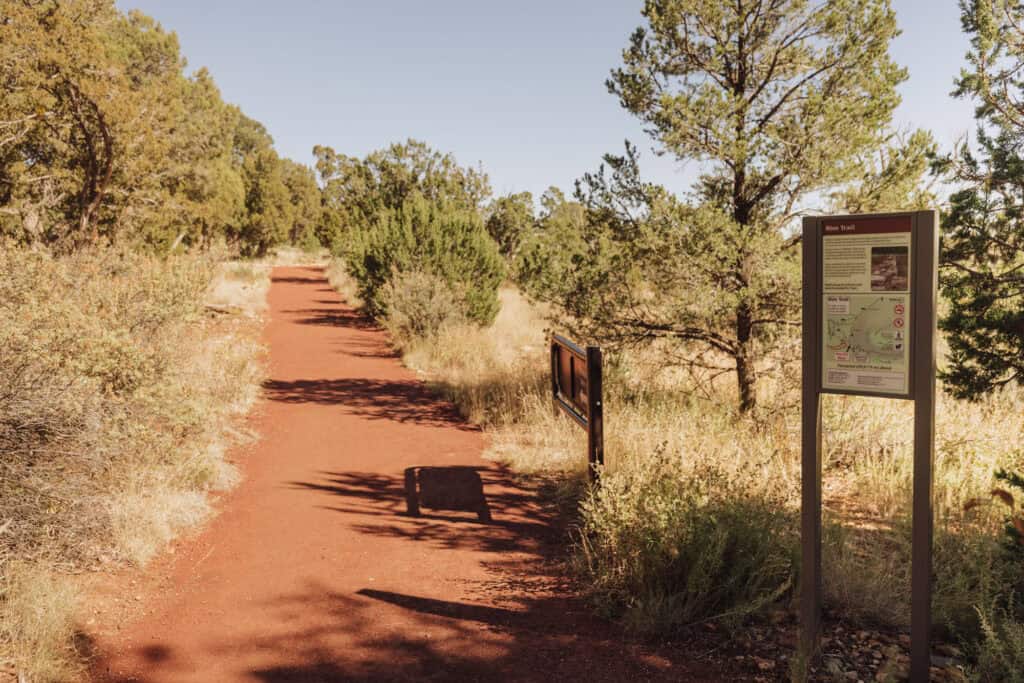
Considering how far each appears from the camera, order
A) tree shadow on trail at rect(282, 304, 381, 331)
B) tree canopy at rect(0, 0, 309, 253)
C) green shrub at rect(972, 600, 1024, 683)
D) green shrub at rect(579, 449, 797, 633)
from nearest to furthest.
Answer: green shrub at rect(972, 600, 1024, 683), green shrub at rect(579, 449, 797, 633), tree canopy at rect(0, 0, 309, 253), tree shadow on trail at rect(282, 304, 381, 331)

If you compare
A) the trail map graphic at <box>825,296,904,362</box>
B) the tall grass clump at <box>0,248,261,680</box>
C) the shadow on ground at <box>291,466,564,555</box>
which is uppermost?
the trail map graphic at <box>825,296,904,362</box>

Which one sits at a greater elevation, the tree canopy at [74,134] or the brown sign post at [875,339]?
the tree canopy at [74,134]

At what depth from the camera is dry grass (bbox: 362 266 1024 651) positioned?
3.94m

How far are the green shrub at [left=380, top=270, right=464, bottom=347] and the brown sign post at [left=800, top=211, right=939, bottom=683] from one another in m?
12.2

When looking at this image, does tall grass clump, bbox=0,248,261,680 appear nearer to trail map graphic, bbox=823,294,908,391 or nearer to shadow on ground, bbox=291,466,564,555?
shadow on ground, bbox=291,466,564,555

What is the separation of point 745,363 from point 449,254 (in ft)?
36.5

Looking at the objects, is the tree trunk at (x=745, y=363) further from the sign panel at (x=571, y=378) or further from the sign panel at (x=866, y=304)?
the sign panel at (x=866, y=304)

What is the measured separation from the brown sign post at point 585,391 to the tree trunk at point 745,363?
7.27 ft

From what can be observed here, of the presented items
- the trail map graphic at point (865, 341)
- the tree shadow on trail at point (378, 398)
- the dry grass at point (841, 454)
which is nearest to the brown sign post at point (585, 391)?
the dry grass at point (841, 454)

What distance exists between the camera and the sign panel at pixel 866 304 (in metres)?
3.07

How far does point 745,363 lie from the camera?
7.35 meters

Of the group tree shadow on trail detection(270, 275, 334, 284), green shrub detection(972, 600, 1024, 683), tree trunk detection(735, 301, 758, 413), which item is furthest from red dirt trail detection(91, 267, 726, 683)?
tree shadow on trail detection(270, 275, 334, 284)

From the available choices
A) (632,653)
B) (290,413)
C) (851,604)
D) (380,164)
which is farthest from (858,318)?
(380,164)

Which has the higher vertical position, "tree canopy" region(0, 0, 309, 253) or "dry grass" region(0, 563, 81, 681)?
"tree canopy" region(0, 0, 309, 253)
